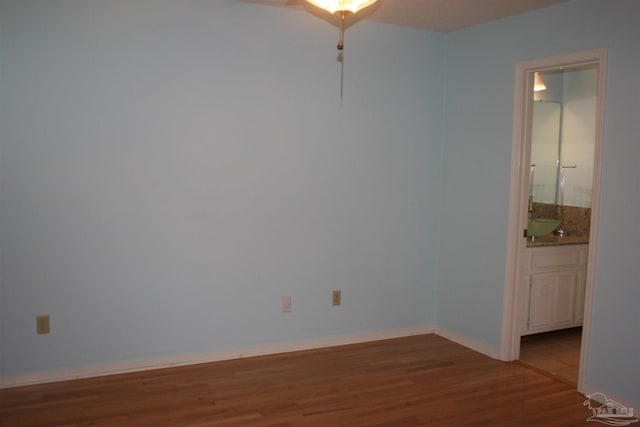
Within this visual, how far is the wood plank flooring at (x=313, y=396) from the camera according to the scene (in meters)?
3.08

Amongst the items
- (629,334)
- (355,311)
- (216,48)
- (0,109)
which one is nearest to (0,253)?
(0,109)

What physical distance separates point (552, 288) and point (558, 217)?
97 centimetres

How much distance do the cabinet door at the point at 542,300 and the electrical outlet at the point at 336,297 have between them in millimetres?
1476

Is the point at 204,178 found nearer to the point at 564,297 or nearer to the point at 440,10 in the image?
the point at 440,10

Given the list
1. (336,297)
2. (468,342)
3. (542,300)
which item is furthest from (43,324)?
(542,300)

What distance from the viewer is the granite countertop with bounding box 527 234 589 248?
433 centimetres

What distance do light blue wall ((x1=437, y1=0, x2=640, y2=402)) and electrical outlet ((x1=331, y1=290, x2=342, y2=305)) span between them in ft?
3.02

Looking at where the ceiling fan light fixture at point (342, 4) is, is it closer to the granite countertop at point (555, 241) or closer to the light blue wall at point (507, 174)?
the light blue wall at point (507, 174)

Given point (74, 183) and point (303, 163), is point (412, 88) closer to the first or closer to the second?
point (303, 163)

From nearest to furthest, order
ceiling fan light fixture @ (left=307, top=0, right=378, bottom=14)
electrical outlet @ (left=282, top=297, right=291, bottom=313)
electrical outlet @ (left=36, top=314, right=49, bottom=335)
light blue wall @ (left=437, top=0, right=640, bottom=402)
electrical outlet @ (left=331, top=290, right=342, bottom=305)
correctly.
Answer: ceiling fan light fixture @ (left=307, top=0, right=378, bottom=14) → light blue wall @ (left=437, top=0, right=640, bottom=402) → electrical outlet @ (left=36, top=314, right=49, bottom=335) → electrical outlet @ (left=282, top=297, right=291, bottom=313) → electrical outlet @ (left=331, top=290, right=342, bottom=305)

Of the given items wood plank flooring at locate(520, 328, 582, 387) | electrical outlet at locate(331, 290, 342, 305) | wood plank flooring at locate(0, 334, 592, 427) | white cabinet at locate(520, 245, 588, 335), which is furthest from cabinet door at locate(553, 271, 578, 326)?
electrical outlet at locate(331, 290, 342, 305)

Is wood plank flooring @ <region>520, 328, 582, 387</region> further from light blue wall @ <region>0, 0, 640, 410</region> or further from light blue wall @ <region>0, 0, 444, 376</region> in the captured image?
light blue wall @ <region>0, 0, 444, 376</region>

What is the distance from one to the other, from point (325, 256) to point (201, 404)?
1469mm
